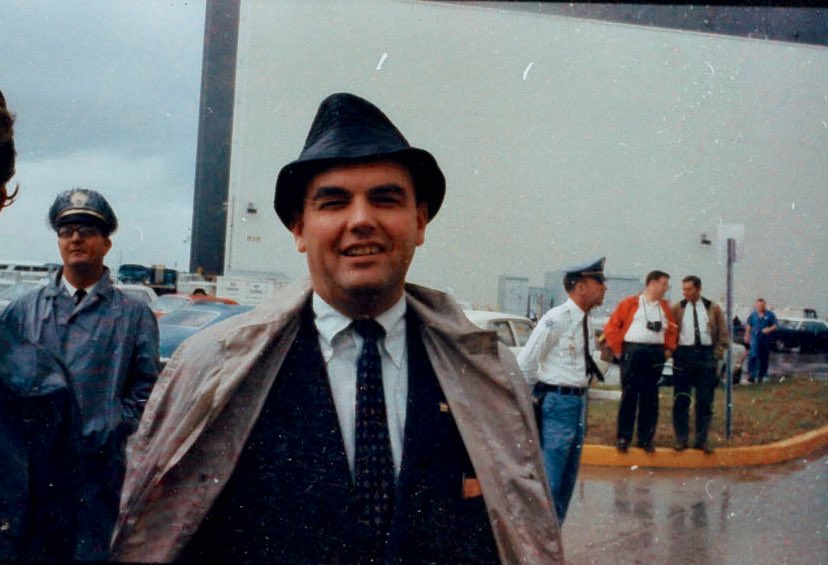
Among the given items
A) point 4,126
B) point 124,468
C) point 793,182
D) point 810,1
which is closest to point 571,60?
point 810,1

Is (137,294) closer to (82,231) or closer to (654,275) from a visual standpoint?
(82,231)

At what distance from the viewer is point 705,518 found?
3.72m

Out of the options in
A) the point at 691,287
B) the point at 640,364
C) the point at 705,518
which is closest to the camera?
the point at 691,287

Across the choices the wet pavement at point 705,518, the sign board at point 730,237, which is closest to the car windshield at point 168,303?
the sign board at point 730,237

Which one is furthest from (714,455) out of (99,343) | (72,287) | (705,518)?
(72,287)

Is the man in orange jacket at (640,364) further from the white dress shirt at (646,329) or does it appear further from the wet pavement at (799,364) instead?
the wet pavement at (799,364)

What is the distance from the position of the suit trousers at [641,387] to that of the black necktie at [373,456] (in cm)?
281

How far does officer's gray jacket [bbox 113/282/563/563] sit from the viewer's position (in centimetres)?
130

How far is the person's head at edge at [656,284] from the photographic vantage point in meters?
2.14

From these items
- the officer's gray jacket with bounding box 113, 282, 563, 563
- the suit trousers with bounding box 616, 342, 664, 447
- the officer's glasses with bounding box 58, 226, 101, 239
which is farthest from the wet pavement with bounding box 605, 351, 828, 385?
the officer's glasses with bounding box 58, 226, 101, 239

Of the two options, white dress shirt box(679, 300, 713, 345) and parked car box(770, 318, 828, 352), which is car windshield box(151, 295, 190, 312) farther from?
white dress shirt box(679, 300, 713, 345)

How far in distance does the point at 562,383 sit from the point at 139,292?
2.30 m

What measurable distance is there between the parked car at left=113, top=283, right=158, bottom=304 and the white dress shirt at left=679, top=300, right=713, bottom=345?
197 centimetres

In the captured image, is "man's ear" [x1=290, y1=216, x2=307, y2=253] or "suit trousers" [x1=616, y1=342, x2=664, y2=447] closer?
"man's ear" [x1=290, y1=216, x2=307, y2=253]
